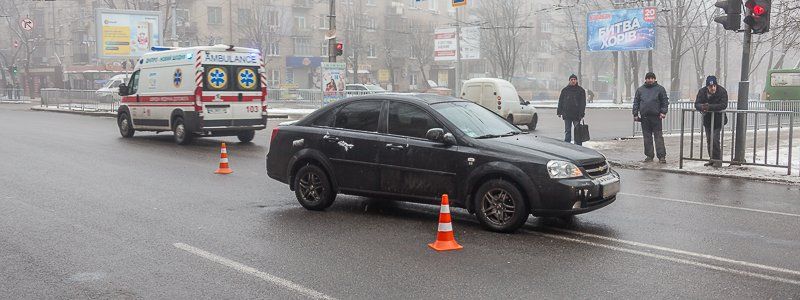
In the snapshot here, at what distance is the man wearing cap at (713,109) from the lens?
12469 mm

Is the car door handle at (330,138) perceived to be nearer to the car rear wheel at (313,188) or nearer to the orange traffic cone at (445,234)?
the car rear wheel at (313,188)

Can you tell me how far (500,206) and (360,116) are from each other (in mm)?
2077

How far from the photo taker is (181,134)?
16859 millimetres

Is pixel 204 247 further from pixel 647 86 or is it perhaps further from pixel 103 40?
pixel 103 40

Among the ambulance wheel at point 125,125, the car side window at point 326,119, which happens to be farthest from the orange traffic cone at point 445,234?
the ambulance wheel at point 125,125

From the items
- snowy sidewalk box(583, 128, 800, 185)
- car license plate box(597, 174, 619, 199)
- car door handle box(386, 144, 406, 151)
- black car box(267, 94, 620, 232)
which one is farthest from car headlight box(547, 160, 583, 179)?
snowy sidewalk box(583, 128, 800, 185)

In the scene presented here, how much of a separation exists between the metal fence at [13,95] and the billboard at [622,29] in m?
41.9

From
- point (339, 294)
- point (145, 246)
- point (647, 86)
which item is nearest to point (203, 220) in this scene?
point (145, 246)

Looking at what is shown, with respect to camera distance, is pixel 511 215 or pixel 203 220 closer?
pixel 511 215

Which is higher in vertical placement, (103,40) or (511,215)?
(103,40)

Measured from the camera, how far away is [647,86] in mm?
13289

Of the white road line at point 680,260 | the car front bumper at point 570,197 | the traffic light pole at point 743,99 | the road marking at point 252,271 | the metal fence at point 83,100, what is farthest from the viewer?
the metal fence at point 83,100

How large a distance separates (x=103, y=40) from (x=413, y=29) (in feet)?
112

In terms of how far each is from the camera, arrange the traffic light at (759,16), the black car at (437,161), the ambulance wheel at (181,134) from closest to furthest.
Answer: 1. the black car at (437,161)
2. the traffic light at (759,16)
3. the ambulance wheel at (181,134)
